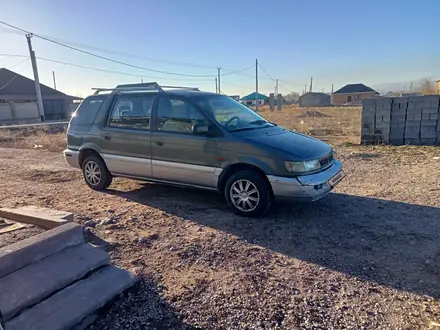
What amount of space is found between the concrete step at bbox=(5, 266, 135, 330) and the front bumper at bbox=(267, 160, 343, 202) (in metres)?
2.18

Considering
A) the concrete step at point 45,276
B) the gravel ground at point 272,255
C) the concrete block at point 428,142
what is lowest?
the gravel ground at point 272,255

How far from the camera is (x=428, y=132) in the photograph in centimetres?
941

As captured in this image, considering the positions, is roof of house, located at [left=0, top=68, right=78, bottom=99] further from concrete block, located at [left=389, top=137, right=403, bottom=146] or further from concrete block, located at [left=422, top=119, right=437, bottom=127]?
concrete block, located at [left=422, top=119, right=437, bottom=127]

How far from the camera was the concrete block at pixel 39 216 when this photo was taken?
3578mm

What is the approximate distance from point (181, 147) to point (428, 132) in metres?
7.99

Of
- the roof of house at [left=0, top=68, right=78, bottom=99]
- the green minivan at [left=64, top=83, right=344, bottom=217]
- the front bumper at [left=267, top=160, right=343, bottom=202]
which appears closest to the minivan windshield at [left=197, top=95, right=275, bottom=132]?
the green minivan at [left=64, top=83, right=344, bottom=217]

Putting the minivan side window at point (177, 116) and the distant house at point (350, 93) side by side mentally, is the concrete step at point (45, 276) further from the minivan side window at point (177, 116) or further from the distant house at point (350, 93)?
the distant house at point (350, 93)

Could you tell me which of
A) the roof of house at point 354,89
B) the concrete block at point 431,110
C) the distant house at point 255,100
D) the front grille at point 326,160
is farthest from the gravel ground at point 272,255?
the roof of house at point 354,89

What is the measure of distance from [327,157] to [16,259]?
3.92 m

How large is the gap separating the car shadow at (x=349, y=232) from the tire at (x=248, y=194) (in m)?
0.14

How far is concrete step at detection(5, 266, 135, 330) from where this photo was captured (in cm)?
234

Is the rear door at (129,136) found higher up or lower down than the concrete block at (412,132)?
higher up

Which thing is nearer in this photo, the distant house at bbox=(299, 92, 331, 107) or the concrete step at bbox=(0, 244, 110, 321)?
the concrete step at bbox=(0, 244, 110, 321)

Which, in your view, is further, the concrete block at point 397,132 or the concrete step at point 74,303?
the concrete block at point 397,132
